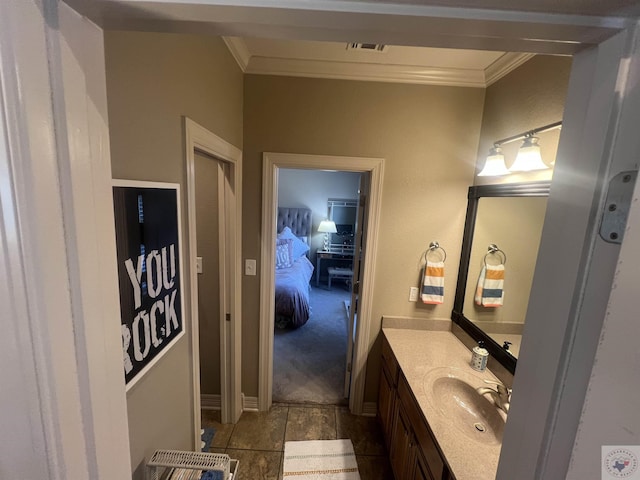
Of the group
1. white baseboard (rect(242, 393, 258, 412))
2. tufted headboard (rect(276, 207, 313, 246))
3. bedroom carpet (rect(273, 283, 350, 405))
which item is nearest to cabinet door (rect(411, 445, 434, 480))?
bedroom carpet (rect(273, 283, 350, 405))

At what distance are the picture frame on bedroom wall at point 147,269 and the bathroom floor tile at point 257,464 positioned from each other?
4.46 feet

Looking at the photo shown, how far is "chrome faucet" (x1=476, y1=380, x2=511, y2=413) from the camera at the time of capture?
1.31 m

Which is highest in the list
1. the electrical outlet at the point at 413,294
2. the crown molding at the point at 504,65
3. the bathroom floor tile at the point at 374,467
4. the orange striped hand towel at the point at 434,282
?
the crown molding at the point at 504,65

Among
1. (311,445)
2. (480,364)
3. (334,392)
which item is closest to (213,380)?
(311,445)

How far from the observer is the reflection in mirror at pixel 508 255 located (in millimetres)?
1413

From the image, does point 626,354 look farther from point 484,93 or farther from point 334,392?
point 334,392

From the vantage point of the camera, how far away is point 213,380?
2.23m

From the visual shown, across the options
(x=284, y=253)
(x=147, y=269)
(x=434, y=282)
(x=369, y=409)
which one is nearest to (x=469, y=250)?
(x=434, y=282)

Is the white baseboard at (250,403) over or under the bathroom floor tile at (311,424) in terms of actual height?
over

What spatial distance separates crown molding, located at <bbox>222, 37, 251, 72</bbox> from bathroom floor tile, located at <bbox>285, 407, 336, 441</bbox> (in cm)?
269

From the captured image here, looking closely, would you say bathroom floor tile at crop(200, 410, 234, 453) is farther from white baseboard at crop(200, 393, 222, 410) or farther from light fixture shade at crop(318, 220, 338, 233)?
light fixture shade at crop(318, 220, 338, 233)

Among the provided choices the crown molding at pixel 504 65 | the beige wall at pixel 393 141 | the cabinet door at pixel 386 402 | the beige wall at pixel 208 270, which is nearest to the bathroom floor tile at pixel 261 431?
the beige wall at pixel 208 270

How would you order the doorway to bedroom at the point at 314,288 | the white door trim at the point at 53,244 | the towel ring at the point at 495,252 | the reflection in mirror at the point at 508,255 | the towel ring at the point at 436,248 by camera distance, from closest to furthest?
the white door trim at the point at 53,244, the reflection in mirror at the point at 508,255, the towel ring at the point at 495,252, the towel ring at the point at 436,248, the doorway to bedroom at the point at 314,288

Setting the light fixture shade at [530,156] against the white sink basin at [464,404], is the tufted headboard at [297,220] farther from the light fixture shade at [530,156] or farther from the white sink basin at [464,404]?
the light fixture shade at [530,156]
